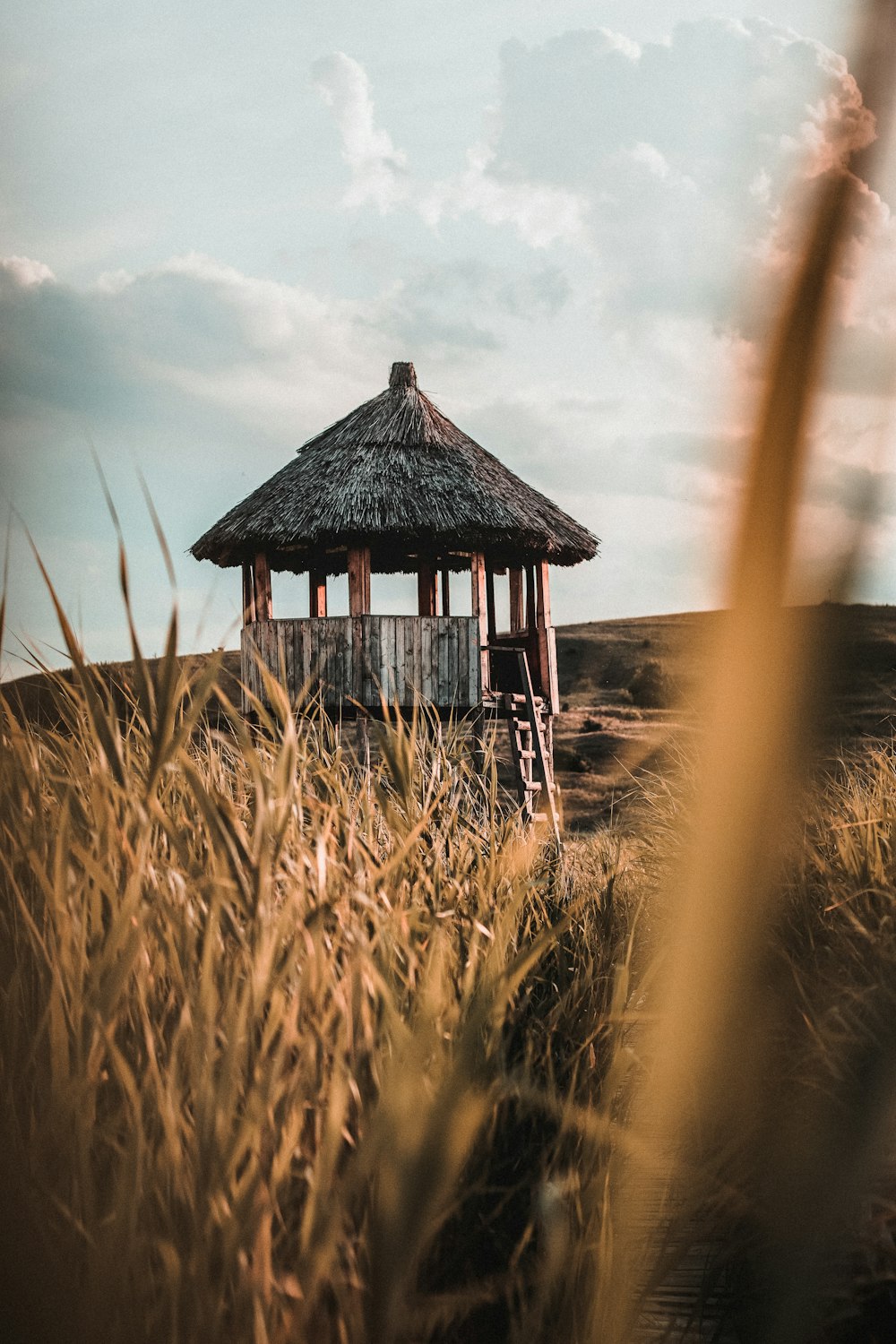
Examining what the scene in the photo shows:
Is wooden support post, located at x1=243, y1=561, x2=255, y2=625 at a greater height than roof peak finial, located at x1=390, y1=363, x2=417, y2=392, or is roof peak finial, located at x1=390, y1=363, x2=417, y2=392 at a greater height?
roof peak finial, located at x1=390, y1=363, x2=417, y2=392

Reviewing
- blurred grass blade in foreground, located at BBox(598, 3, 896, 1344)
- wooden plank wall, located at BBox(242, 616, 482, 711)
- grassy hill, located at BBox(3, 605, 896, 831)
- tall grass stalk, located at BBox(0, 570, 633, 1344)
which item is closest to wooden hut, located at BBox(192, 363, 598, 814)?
wooden plank wall, located at BBox(242, 616, 482, 711)

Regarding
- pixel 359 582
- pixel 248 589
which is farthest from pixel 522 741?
pixel 248 589

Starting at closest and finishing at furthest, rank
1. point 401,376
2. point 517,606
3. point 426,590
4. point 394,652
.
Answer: point 394,652 → point 426,590 → point 517,606 → point 401,376

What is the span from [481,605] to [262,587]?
3361 mm

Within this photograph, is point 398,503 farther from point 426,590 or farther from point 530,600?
point 530,600

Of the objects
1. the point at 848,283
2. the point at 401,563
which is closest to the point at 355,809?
the point at 848,283

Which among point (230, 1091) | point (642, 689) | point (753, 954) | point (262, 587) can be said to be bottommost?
point (753, 954)

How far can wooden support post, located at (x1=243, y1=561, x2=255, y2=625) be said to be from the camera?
15.5m

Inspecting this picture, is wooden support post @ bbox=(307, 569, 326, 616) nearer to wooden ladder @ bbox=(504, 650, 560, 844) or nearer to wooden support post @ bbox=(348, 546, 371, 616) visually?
wooden support post @ bbox=(348, 546, 371, 616)

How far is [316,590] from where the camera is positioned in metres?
17.9

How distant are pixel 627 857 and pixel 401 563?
527 inches

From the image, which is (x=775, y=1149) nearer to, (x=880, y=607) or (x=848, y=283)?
(x=848, y=283)

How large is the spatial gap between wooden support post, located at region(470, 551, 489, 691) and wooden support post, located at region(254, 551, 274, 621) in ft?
10.1

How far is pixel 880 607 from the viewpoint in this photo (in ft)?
150
